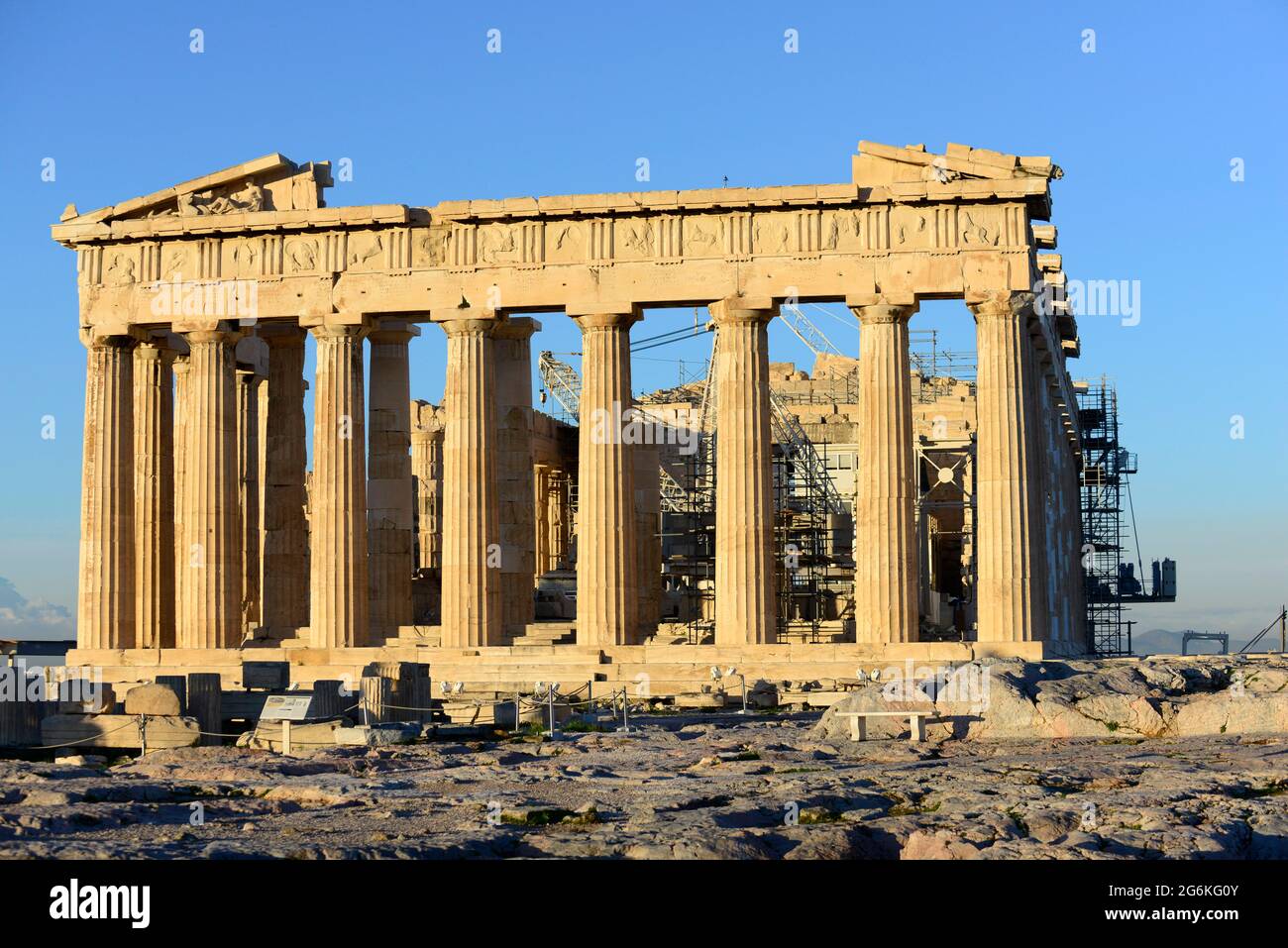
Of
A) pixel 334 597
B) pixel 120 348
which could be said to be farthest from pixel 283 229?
pixel 334 597

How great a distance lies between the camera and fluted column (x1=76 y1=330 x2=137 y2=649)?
57.2 meters

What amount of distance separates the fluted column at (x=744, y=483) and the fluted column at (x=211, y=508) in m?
14.6

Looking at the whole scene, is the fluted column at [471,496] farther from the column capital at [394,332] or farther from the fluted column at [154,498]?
the fluted column at [154,498]

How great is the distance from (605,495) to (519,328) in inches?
297

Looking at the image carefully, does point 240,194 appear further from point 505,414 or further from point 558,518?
point 558,518

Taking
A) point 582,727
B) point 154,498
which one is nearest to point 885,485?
point 582,727

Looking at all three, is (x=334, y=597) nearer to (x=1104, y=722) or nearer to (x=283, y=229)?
→ (x=283, y=229)

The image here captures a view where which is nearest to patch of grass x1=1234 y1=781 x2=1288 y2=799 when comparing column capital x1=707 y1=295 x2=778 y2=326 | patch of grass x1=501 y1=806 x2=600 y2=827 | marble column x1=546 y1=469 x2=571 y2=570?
patch of grass x1=501 y1=806 x2=600 y2=827

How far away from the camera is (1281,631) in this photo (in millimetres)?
68000

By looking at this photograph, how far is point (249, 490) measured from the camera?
61344 millimetres

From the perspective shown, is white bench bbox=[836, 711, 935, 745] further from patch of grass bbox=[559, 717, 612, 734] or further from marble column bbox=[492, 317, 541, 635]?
marble column bbox=[492, 317, 541, 635]

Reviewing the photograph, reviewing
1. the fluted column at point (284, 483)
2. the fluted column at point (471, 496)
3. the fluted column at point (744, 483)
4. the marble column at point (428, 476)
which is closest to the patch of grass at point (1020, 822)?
the fluted column at point (744, 483)

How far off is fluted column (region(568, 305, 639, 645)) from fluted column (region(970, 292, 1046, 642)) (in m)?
9.52

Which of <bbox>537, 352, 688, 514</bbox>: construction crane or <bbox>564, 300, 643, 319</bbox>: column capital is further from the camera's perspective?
<bbox>537, 352, 688, 514</bbox>: construction crane
